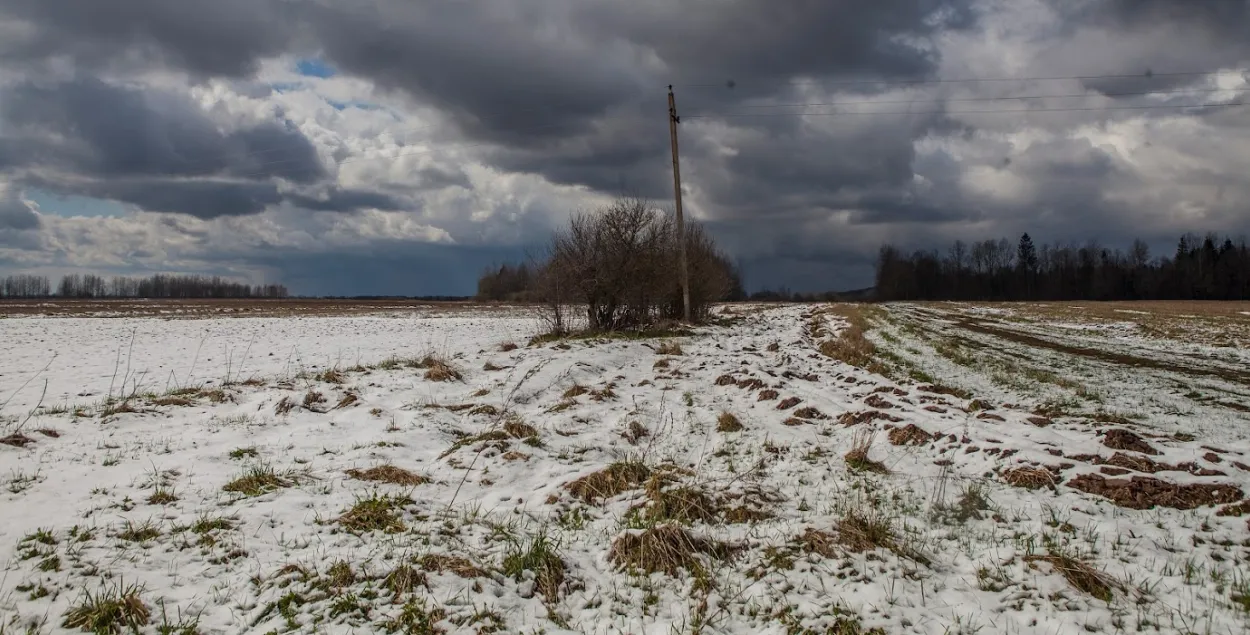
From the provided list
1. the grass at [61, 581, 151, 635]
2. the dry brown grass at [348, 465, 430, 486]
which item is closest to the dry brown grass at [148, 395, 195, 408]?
the dry brown grass at [348, 465, 430, 486]

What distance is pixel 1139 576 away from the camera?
13.7 ft

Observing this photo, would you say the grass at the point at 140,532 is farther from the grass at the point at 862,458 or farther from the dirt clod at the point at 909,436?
the dirt clod at the point at 909,436

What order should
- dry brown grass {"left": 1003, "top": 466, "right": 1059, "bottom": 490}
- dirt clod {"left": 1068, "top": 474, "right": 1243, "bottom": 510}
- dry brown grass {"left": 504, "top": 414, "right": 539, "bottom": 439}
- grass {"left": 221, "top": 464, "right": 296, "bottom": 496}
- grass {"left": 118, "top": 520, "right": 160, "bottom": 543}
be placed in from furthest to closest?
dry brown grass {"left": 504, "top": 414, "right": 539, "bottom": 439}, dry brown grass {"left": 1003, "top": 466, "right": 1059, "bottom": 490}, grass {"left": 221, "top": 464, "right": 296, "bottom": 496}, dirt clod {"left": 1068, "top": 474, "right": 1243, "bottom": 510}, grass {"left": 118, "top": 520, "right": 160, "bottom": 543}

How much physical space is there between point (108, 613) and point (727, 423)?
6354 mm

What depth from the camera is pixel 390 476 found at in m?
6.26

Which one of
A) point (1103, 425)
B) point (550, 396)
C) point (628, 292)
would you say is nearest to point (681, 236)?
point (628, 292)

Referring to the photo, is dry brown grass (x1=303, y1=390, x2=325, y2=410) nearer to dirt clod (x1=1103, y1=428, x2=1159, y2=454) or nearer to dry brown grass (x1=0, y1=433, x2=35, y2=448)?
dry brown grass (x1=0, y1=433, x2=35, y2=448)

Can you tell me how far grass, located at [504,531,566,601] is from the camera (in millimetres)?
4258

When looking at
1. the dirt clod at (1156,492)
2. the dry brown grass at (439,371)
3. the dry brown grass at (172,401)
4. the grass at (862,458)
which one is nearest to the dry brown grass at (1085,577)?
the dirt clod at (1156,492)

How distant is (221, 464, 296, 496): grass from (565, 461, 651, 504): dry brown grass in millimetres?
2658

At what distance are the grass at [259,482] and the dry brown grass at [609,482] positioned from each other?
2658mm

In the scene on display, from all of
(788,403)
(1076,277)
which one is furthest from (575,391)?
(1076,277)

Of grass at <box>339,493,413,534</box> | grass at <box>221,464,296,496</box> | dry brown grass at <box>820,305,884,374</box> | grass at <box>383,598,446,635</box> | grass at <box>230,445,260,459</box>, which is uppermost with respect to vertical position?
dry brown grass at <box>820,305,884,374</box>

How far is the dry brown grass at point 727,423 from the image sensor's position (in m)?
8.23
